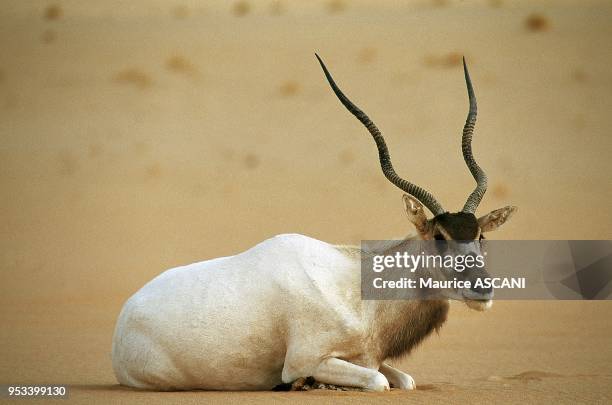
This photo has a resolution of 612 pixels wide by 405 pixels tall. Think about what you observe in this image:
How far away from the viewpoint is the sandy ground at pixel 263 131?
77.5ft

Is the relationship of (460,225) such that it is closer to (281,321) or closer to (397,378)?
(397,378)

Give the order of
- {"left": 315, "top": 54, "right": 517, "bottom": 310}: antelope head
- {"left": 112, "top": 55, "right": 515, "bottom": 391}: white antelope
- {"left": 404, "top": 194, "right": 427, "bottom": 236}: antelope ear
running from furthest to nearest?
1. {"left": 404, "top": 194, "right": 427, "bottom": 236}: antelope ear
2. {"left": 112, "top": 55, "right": 515, "bottom": 391}: white antelope
3. {"left": 315, "top": 54, "right": 517, "bottom": 310}: antelope head

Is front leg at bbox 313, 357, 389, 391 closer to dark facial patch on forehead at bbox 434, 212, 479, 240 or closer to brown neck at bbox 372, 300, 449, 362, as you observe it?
brown neck at bbox 372, 300, 449, 362

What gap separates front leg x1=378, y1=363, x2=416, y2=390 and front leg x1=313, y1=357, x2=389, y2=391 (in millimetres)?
545

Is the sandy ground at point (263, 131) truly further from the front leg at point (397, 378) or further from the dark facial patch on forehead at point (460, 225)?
the dark facial patch on forehead at point (460, 225)

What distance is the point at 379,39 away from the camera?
30.7m

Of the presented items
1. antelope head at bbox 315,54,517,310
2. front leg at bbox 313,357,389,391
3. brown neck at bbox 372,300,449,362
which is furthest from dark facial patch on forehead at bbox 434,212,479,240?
front leg at bbox 313,357,389,391

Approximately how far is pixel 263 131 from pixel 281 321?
1962 cm

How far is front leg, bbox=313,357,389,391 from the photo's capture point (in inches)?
327

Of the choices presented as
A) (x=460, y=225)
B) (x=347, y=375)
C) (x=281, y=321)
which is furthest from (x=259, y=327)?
(x=460, y=225)

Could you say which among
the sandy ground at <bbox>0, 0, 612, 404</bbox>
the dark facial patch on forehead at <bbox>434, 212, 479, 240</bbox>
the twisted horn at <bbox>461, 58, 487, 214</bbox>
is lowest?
the dark facial patch on forehead at <bbox>434, 212, 479, 240</bbox>

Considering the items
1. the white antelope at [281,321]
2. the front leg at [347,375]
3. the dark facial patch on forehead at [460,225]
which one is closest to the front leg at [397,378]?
the white antelope at [281,321]

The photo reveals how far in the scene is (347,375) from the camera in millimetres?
8305

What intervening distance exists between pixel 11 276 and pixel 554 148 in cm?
Result: 1298
